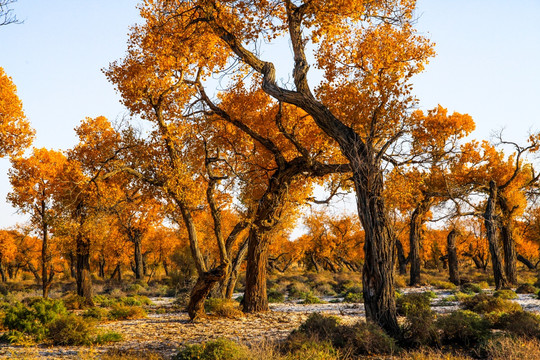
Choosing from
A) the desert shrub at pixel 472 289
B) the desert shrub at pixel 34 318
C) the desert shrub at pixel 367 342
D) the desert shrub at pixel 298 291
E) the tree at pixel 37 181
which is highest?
the tree at pixel 37 181

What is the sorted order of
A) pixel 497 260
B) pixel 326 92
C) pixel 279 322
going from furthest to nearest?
pixel 497 260 → pixel 326 92 → pixel 279 322

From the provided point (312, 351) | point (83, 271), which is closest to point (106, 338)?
Answer: point (312, 351)

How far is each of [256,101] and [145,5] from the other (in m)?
4.66

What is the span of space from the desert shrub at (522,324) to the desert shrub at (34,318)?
10005 millimetres

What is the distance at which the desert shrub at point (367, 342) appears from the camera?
757 centimetres

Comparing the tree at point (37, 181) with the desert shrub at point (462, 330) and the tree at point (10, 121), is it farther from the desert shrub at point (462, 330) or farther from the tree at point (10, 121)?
the desert shrub at point (462, 330)

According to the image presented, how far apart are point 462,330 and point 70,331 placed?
27.4 feet

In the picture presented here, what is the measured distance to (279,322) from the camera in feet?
38.7

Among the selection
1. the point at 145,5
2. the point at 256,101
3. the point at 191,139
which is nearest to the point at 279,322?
the point at 191,139

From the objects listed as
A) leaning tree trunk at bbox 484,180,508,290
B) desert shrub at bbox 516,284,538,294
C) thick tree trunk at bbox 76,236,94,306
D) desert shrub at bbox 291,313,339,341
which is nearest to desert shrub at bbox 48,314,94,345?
desert shrub at bbox 291,313,339,341

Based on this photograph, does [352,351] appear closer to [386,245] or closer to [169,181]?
[386,245]

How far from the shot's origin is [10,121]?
16.6 m

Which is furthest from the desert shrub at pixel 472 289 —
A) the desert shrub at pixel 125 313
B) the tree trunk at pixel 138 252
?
the tree trunk at pixel 138 252

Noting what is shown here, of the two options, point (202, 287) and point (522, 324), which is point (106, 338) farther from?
point (522, 324)
